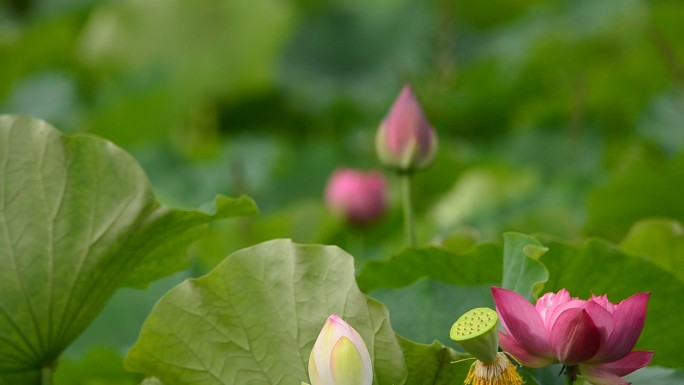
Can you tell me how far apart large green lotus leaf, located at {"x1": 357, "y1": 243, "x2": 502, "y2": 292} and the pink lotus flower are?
0.57 feet

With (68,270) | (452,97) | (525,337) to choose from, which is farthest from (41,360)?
(452,97)

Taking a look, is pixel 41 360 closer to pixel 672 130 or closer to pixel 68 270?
pixel 68 270

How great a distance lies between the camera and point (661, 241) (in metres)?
1.11

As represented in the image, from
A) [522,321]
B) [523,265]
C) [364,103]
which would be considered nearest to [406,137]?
[523,265]

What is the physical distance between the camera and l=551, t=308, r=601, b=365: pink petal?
683 millimetres

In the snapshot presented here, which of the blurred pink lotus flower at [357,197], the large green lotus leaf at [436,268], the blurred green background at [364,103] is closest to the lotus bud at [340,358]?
the large green lotus leaf at [436,268]

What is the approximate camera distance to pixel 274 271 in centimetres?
77

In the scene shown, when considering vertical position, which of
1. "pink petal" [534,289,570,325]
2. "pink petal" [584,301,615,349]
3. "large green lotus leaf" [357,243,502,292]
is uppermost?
"pink petal" [584,301,615,349]

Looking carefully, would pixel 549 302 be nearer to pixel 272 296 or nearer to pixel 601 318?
pixel 601 318

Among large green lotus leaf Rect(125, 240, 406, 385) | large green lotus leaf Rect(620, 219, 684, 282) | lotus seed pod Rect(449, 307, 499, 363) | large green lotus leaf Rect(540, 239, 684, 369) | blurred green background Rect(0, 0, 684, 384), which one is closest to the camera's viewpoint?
lotus seed pod Rect(449, 307, 499, 363)

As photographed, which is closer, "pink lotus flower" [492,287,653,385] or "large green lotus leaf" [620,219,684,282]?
"pink lotus flower" [492,287,653,385]

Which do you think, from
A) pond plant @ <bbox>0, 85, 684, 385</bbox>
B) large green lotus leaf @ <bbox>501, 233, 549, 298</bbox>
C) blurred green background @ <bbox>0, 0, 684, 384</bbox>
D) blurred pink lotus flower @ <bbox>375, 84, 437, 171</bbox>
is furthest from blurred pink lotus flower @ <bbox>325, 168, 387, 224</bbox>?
large green lotus leaf @ <bbox>501, 233, 549, 298</bbox>

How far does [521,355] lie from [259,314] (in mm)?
163

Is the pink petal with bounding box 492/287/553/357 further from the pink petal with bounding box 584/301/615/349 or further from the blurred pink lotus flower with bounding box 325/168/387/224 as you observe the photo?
the blurred pink lotus flower with bounding box 325/168/387/224
